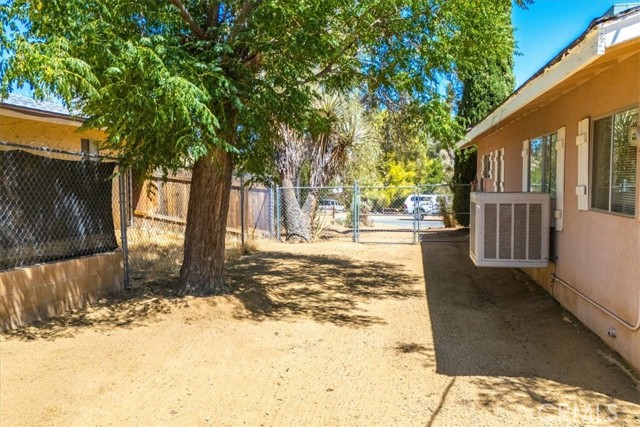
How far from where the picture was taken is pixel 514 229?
6980 mm

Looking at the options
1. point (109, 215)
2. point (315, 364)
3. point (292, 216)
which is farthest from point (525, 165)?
point (292, 216)

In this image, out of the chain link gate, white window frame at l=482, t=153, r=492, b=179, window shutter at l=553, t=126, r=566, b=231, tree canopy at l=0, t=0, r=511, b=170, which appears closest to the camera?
tree canopy at l=0, t=0, r=511, b=170

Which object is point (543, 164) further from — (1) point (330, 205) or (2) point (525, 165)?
(1) point (330, 205)

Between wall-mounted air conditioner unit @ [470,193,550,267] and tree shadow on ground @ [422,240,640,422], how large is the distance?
0.69 meters

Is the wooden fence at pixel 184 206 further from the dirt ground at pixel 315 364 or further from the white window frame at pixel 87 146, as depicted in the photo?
the dirt ground at pixel 315 364

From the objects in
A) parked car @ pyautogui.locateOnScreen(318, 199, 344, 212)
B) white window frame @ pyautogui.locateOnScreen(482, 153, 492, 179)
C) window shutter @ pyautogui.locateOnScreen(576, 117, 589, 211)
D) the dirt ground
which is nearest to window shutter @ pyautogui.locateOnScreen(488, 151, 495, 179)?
white window frame @ pyautogui.locateOnScreen(482, 153, 492, 179)

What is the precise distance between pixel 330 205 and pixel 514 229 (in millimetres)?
14945

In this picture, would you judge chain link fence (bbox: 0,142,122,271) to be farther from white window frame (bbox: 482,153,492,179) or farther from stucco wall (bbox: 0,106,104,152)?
white window frame (bbox: 482,153,492,179)

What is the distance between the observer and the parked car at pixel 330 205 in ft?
64.6

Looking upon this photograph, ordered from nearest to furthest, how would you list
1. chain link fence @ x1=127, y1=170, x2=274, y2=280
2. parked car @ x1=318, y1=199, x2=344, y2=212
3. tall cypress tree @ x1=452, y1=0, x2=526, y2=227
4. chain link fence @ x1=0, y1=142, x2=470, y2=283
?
chain link fence @ x1=0, y1=142, x2=470, y2=283, chain link fence @ x1=127, y1=170, x2=274, y2=280, tall cypress tree @ x1=452, y1=0, x2=526, y2=227, parked car @ x1=318, y1=199, x2=344, y2=212

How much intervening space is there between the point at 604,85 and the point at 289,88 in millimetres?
3969

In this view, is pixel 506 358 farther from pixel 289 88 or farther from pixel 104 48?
pixel 104 48

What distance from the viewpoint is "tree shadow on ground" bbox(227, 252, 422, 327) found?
6.87 m

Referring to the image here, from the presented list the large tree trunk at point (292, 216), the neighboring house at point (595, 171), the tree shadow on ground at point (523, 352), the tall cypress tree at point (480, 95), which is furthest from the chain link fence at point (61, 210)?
the tall cypress tree at point (480, 95)
